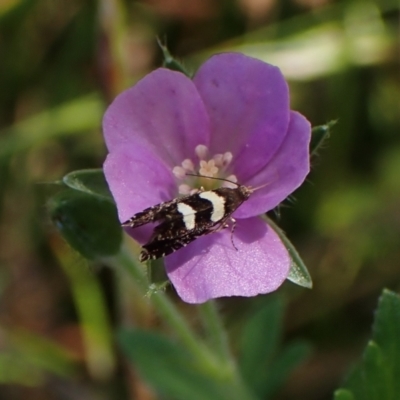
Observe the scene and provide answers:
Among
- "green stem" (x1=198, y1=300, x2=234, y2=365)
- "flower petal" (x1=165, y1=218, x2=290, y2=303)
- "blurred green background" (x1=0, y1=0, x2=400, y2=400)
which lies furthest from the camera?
"blurred green background" (x1=0, y1=0, x2=400, y2=400)

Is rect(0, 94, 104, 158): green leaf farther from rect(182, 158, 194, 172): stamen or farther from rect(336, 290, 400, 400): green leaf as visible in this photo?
rect(336, 290, 400, 400): green leaf

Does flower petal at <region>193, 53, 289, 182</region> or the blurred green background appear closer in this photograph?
→ flower petal at <region>193, 53, 289, 182</region>

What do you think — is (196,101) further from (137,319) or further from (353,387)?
(137,319)

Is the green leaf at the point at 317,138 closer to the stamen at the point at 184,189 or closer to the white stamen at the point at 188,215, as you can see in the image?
the white stamen at the point at 188,215

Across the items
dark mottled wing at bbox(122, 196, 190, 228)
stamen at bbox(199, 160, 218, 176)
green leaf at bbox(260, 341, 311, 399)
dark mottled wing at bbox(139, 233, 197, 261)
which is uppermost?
dark mottled wing at bbox(122, 196, 190, 228)

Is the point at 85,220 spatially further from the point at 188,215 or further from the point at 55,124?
the point at 55,124

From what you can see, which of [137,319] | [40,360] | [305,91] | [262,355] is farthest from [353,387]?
[305,91]

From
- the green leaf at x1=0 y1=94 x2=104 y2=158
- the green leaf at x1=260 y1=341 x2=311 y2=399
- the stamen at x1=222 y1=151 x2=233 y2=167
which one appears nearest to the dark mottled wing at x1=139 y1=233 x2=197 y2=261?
the stamen at x1=222 y1=151 x2=233 y2=167

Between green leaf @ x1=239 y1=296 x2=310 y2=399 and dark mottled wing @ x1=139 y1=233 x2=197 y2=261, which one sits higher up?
dark mottled wing @ x1=139 y1=233 x2=197 y2=261
